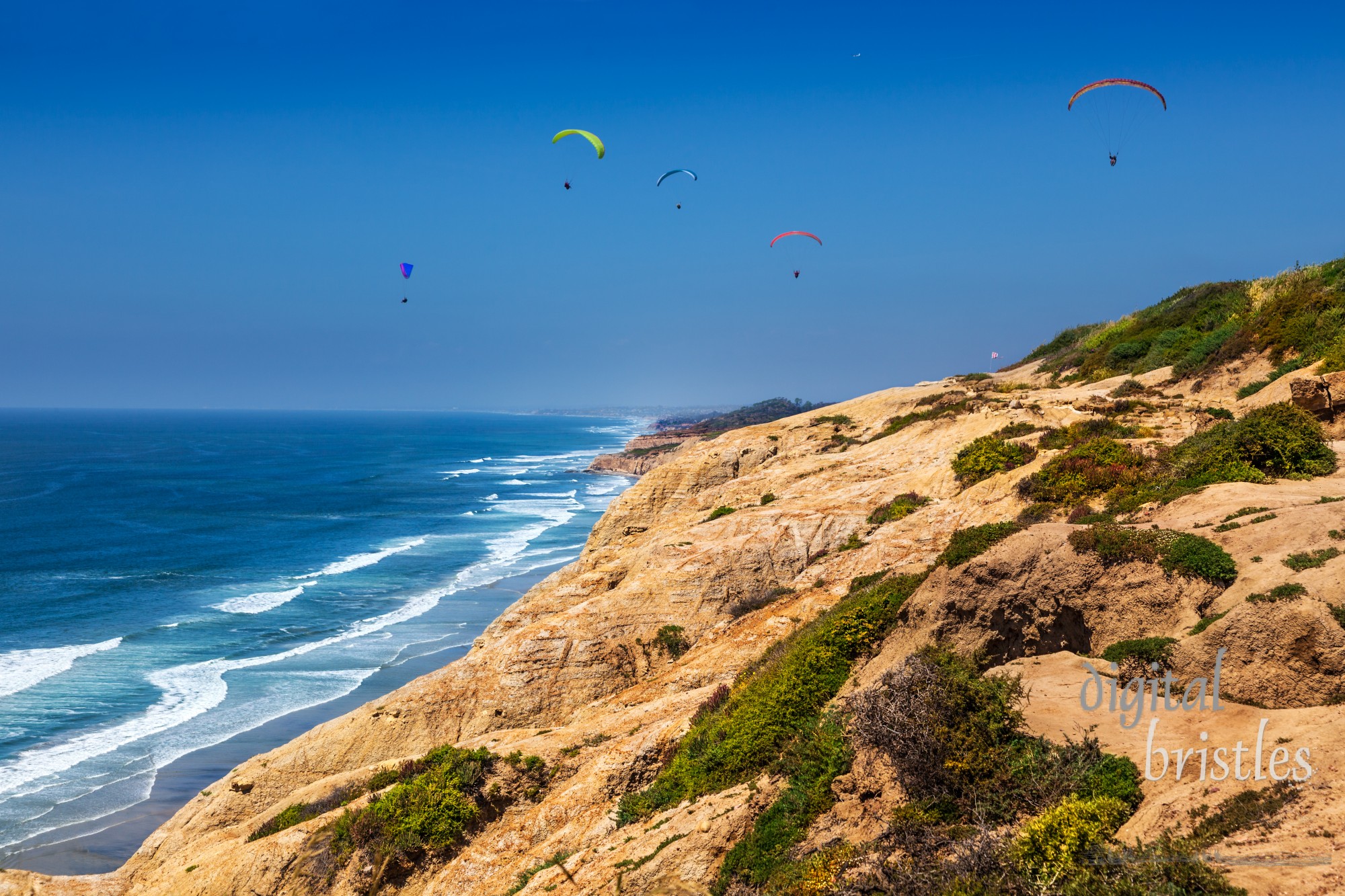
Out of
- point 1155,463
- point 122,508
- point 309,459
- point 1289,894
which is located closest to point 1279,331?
point 1155,463

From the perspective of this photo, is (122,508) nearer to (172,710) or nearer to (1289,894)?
(172,710)

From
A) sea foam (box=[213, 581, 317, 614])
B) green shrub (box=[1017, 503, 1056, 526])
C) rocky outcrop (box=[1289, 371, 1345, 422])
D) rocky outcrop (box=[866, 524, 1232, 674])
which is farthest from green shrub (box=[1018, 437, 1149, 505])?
sea foam (box=[213, 581, 317, 614])

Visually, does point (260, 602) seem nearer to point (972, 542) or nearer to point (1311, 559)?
point (972, 542)

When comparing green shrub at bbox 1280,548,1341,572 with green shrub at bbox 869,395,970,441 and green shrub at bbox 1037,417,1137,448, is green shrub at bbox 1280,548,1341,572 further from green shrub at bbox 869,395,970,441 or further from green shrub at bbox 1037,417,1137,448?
green shrub at bbox 869,395,970,441

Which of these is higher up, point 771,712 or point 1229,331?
point 1229,331

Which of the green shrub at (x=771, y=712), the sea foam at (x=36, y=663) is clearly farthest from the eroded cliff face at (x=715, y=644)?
the sea foam at (x=36, y=663)

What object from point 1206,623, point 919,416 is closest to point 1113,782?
point 1206,623
